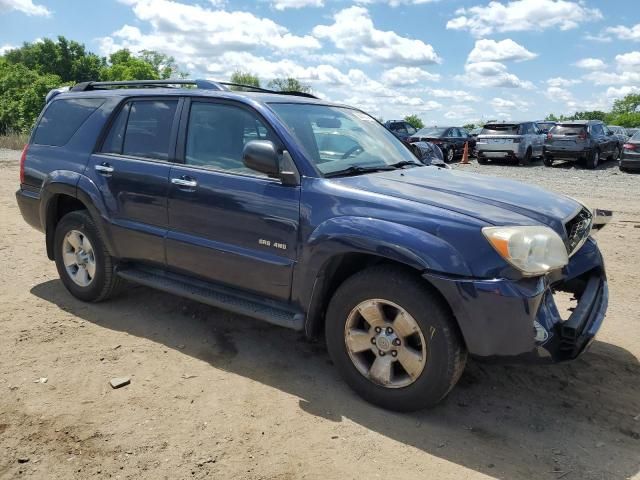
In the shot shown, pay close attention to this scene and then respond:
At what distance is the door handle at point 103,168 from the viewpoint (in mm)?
4340

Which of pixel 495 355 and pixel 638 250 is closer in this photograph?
pixel 495 355

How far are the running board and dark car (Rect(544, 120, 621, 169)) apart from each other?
1749 centimetres

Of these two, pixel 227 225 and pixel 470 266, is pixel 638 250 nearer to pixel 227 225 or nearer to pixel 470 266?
pixel 470 266

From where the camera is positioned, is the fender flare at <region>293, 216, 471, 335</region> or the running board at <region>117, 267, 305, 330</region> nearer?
the fender flare at <region>293, 216, 471, 335</region>

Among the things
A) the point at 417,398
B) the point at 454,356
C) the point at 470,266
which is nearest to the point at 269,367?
the point at 417,398

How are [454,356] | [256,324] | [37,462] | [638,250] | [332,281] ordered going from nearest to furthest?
[37,462], [454,356], [332,281], [256,324], [638,250]

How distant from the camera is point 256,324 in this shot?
4.47m

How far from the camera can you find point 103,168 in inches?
172

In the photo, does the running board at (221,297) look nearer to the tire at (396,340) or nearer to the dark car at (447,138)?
the tire at (396,340)

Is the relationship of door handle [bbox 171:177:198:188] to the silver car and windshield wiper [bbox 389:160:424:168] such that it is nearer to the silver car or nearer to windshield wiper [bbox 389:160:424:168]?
windshield wiper [bbox 389:160:424:168]

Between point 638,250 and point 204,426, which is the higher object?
point 638,250

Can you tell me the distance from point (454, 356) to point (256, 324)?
1.98 m

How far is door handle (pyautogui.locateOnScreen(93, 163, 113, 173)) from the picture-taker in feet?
14.2

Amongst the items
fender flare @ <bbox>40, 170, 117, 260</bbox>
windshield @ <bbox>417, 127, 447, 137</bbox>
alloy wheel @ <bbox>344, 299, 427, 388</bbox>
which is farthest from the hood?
windshield @ <bbox>417, 127, 447, 137</bbox>
